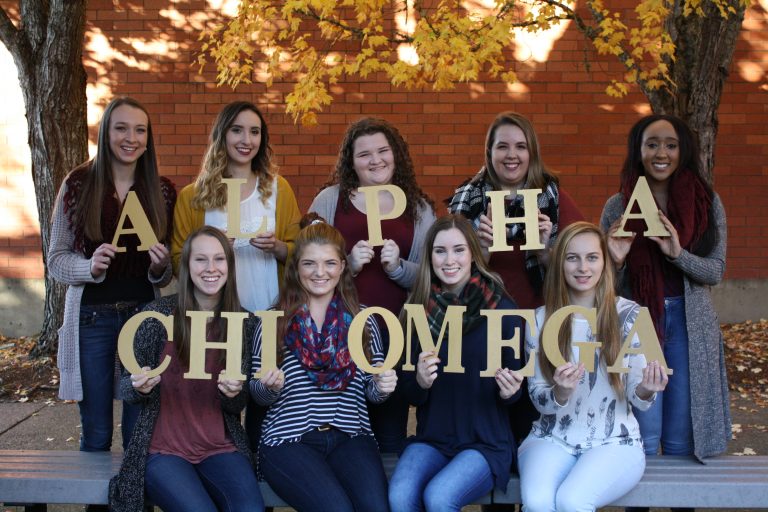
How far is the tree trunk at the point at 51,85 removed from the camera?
6.12 m

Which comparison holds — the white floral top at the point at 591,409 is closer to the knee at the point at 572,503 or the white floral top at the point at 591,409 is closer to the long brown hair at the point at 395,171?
the knee at the point at 572,503

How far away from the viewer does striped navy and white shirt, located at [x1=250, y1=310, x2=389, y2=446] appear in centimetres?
312

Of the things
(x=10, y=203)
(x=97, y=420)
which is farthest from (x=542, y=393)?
(x=10, y=203)

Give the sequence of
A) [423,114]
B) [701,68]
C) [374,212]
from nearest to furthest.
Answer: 1. [374,212]
2. [701,68]
3. [423,114]

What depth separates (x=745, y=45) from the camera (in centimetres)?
777

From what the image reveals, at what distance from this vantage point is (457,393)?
3.19 metres

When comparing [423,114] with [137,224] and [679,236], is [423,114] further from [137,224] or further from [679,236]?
[137,224]

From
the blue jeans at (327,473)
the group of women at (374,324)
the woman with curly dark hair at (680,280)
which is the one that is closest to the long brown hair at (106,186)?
the group of women at (374,324)

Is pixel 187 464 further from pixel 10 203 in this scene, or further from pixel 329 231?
pixel 10 203

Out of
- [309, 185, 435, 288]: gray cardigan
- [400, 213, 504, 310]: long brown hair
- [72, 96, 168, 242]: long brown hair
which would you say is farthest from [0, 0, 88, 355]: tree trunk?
[400, 213, 504, 310]: long brown hair

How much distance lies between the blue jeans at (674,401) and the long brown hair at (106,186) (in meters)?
2.16

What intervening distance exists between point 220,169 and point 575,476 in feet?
6.22

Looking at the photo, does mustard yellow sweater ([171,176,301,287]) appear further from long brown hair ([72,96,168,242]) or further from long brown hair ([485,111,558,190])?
long brown hair ([485,111,558,190])

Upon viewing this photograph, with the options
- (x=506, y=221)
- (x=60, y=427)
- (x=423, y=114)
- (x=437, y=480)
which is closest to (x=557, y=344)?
(x=506, y=221)
